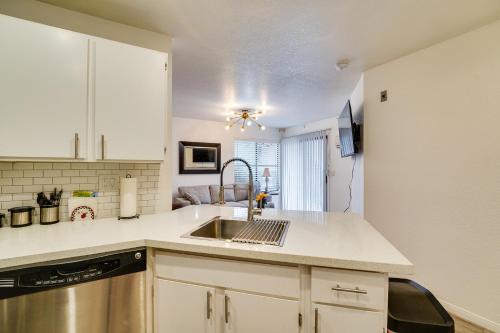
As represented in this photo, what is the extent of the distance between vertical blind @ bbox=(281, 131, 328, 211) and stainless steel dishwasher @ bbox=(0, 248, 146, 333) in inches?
179

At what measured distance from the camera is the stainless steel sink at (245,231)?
4.08 ft

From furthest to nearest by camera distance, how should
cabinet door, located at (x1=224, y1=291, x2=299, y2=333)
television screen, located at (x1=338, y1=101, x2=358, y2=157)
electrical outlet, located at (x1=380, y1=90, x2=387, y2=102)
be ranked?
television screen, located at (x1=338, y1=101, x2=358, y2=157)
electrical outlet, located at (x1=380, y1=90, x2=387, y2=102)
cabinet door, located at (x1=224, y1=291, x2=299, y2=333)

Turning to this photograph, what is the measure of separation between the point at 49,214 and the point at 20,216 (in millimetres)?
135

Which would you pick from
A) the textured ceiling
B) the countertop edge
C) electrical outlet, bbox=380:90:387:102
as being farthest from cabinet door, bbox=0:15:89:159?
electrical outlet, bbox=380:90:387:102

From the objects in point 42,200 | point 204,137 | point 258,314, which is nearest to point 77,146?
point 42,200

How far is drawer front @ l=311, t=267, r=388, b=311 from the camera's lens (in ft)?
3.19

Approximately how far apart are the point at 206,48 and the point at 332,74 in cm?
149

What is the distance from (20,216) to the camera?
141cm

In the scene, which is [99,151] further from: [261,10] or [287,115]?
[287,115]

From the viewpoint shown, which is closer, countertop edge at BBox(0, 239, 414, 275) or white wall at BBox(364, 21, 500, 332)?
countertop edge at BBox(0, 239, 414, 275)

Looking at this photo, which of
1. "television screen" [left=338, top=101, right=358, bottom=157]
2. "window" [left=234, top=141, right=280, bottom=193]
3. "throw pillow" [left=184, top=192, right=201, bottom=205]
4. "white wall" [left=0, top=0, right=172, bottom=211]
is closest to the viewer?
"white wall" [left=0, top=0, right=172, bottom=211]

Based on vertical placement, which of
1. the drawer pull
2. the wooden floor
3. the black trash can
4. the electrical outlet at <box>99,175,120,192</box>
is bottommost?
the wooden floor

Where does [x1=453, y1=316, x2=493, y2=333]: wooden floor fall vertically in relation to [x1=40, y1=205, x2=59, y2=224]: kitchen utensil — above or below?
below

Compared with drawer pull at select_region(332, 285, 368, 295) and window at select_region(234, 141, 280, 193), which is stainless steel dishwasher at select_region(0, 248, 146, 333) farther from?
window at select_region(234, 141, 280, 193)
